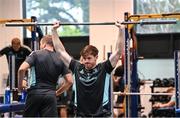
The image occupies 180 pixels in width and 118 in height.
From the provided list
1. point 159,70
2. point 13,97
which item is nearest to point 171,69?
point 159,70

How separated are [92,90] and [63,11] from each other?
21.6ft

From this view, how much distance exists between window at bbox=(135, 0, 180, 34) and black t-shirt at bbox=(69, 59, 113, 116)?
19.2ft

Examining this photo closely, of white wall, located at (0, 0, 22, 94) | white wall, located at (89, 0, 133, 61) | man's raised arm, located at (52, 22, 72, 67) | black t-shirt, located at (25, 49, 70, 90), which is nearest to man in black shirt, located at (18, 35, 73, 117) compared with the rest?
black t-shirt, located at (25, 49, 70, 90)

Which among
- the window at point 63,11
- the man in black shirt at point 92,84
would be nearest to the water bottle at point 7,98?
the man in black shirt at point 92,84

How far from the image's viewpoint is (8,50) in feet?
24.9

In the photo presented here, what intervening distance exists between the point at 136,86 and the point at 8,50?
93.0 inches

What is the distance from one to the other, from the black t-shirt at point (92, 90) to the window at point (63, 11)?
6.25 m

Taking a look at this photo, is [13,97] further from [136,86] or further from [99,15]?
[99,15]

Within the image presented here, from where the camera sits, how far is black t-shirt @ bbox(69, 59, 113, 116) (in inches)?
148

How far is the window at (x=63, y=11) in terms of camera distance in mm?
10125

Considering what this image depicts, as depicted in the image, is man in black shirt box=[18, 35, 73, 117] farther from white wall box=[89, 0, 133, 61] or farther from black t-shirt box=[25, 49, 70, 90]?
white wall box=[89, 0, 133, 61]

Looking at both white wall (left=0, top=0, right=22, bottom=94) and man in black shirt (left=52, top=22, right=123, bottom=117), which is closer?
man in black shirt (left=52, top=22, right=123, bottom=117)

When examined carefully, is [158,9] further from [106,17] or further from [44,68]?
[44,68]

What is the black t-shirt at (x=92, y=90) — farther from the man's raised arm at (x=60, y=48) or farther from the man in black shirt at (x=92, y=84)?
the man's raised arm at (x=60, y=48)
